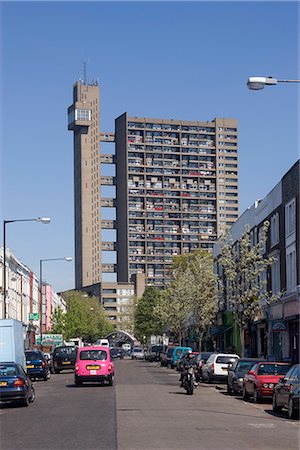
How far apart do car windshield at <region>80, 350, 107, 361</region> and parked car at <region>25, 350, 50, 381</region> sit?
1032cm

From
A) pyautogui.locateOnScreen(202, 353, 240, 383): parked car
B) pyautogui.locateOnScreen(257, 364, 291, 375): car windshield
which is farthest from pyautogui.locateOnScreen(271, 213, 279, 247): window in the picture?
pyautogui.locateOnScreen(257, 364, 291, 375): car windshield

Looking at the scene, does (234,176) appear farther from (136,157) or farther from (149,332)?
(149,332)

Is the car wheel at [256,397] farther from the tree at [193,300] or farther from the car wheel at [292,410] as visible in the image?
the tree at [193,300]

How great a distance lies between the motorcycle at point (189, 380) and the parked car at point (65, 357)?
28.0 metres

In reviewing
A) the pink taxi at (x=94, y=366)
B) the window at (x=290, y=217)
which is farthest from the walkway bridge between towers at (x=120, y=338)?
the pink taxi at (x=94, y=366)

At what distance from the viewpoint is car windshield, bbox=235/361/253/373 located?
3378cm

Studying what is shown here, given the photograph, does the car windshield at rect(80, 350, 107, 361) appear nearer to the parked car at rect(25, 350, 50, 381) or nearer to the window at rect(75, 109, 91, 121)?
the parked car at rect(25, 350, 50, 381)

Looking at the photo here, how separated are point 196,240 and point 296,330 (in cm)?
13238

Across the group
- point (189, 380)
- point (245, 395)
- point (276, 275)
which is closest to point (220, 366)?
point (189, 380)

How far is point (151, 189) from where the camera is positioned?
180m

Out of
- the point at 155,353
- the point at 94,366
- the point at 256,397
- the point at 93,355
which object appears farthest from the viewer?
the point at 155,353

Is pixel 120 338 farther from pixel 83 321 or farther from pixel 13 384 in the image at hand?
pixel 13 384

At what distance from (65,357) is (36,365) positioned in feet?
39.1

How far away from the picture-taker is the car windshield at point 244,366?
33.8m
